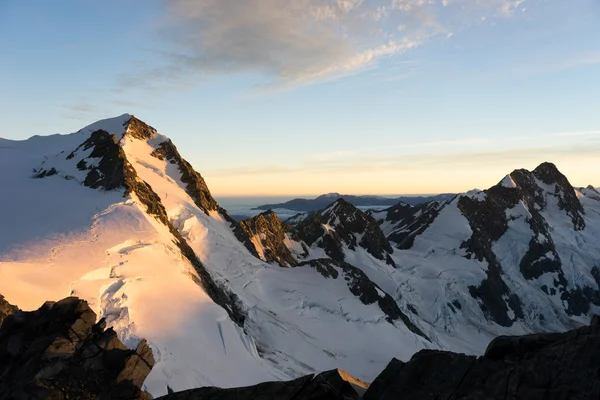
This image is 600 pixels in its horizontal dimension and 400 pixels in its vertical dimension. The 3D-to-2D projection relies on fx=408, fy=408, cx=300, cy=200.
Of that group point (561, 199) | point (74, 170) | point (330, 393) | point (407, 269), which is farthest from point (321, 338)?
point (561, 199)

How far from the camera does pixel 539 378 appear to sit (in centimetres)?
1077

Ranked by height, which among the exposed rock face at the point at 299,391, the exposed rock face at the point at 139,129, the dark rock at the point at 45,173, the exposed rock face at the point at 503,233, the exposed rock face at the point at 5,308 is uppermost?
the exposed rock face at the point at 139,129

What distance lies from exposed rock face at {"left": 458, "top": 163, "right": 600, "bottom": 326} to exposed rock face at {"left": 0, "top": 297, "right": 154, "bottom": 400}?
115 metres

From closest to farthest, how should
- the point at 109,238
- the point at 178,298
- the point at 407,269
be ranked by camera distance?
1. the point at 178,298
2. the point at 109,238
3. the point at 407,269

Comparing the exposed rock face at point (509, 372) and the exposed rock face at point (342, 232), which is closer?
the exposed rock face at point (509, 372)

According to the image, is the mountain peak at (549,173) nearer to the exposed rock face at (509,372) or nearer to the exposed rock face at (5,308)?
the exposed rock face at (509,372)

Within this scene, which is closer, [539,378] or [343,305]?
[539,378]

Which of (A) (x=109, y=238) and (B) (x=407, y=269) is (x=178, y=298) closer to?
(A) (x=109, y=238)

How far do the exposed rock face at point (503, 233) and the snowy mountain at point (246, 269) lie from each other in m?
0.57

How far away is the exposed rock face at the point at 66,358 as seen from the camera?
15.0 m

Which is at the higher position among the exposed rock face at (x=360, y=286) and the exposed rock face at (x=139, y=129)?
the exposed rock face at (x=139, y=129)

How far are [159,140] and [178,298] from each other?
53.0 metres

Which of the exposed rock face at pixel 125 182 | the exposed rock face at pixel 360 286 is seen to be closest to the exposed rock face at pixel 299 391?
the exposed rock face at pixel 125 182

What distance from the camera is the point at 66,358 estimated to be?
16031mm
